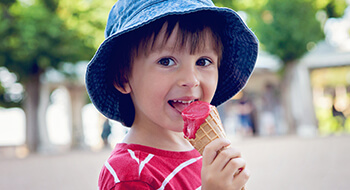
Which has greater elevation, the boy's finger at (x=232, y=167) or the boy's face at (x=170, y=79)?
the boy's face at (x=170, y=79)

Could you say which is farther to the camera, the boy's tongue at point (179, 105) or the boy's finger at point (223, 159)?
the boy's tongue at point (179, 105)

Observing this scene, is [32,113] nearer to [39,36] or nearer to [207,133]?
[39,36]

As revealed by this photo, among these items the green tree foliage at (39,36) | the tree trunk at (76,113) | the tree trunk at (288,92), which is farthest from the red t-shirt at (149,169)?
the tree trunk at (76,113)

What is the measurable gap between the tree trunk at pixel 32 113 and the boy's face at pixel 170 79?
16.5 metres

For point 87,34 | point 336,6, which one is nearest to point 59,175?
point 87,34

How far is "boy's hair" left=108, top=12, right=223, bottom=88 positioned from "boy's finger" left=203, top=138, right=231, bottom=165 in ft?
1.29

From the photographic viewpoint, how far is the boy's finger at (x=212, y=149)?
4.76 ft

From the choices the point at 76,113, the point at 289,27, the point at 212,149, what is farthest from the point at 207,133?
the point at 76,113

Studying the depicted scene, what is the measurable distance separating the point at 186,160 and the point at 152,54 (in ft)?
1.52

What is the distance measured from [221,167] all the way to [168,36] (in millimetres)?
559

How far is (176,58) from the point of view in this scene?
1637 mm

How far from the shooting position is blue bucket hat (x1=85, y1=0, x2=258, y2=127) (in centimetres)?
163

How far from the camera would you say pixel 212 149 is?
57.2 inches

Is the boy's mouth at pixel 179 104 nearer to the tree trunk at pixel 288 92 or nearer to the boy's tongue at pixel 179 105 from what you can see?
the boy's tongue at pixel 179 105
